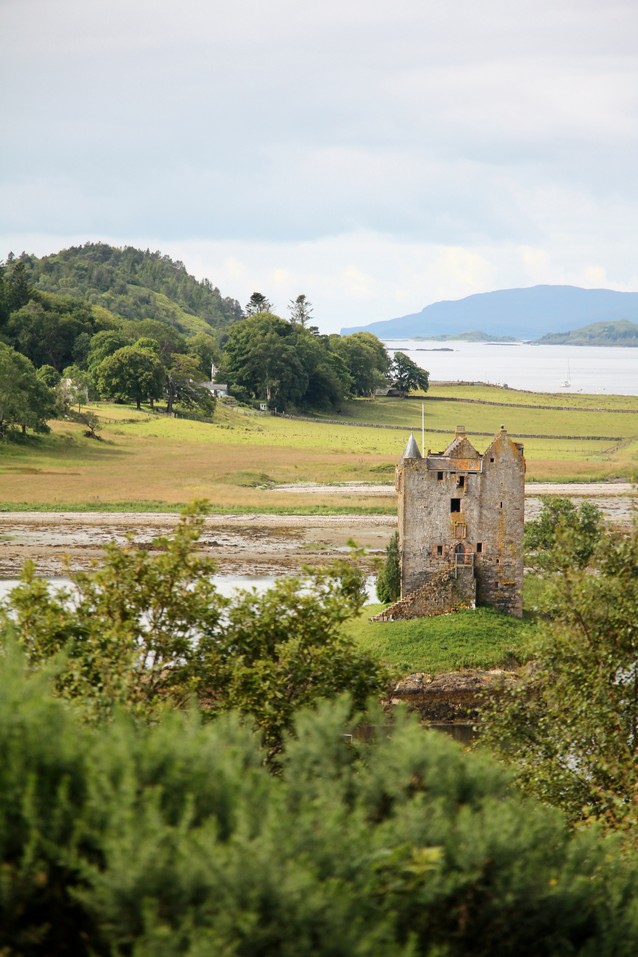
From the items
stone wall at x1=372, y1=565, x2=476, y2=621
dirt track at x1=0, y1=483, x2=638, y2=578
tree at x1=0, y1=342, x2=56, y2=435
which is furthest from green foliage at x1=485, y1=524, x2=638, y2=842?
tree at x1=0, y1=342, x2=56, y2=435

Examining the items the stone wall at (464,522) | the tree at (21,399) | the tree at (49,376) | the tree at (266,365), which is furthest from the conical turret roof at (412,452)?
the tree at (266,365)

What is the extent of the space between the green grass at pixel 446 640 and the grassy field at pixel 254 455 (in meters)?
34.3

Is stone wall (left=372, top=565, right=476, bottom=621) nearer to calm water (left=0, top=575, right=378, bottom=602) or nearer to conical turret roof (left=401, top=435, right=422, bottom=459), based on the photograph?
conical turret roof (left=401, top=435, right=422, bottom=459)

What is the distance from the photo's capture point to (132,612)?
22906mm

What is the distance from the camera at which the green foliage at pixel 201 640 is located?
21844 millimetres

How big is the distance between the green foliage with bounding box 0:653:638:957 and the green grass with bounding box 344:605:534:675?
26.8 metres

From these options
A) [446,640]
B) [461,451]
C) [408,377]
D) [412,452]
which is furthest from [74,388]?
[446,640]

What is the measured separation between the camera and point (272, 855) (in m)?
10.6

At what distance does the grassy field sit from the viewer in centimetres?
8375

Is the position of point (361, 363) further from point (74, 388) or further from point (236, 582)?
point (236, 582)

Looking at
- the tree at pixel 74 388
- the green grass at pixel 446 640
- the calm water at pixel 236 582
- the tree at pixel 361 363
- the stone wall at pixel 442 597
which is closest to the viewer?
the green grass at pixel 446 640

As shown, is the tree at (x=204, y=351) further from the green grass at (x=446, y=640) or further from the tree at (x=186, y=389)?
the green grass at (x=446, y=640)

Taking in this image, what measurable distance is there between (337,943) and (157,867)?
1.75 metres

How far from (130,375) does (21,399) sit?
1137 inches
